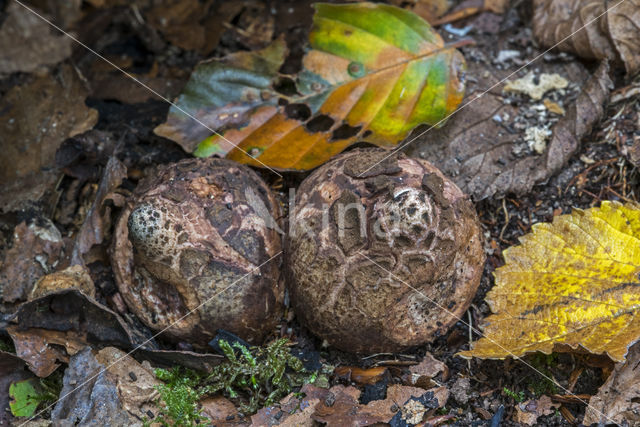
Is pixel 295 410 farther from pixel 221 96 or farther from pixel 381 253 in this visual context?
pixel 221 96

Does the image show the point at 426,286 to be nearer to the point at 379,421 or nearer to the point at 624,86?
the point at 379,421

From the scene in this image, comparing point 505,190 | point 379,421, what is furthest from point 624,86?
point 379,421

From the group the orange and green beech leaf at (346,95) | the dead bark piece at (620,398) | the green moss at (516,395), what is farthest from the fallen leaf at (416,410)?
Answer: the orange and green beech leaf at (346,95)

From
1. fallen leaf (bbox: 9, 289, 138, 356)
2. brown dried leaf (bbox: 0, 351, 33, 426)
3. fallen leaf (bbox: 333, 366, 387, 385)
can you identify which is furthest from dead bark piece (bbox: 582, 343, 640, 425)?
brown dried leaf (bbox: 0, 351, 33, 426)

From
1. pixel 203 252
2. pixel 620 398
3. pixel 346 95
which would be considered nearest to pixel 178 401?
pixel 203 252

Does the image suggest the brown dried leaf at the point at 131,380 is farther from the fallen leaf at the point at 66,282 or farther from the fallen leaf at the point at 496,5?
the fallen leaf at the point at 496,5

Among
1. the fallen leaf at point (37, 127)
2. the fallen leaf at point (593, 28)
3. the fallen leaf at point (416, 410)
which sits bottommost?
the fallen leaf at point (416, 410)
